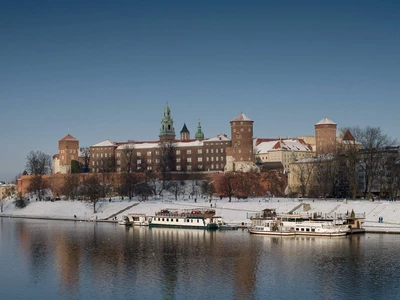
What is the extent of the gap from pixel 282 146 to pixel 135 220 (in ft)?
235

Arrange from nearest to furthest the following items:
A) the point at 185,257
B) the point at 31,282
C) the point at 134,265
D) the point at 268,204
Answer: the point at 31,282 < the point at 134,265 < the point at 185,257 < the point at 268,204

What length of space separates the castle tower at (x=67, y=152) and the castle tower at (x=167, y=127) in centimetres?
2030

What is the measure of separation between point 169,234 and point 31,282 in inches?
985

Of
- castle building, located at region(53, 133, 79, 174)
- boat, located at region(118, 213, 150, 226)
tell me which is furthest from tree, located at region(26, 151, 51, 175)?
boat, located at region(118, 213, 150, 226)

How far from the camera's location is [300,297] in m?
30.8

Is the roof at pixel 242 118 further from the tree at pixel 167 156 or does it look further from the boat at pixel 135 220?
the boat at pixel 135 220

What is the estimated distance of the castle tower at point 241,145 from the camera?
122 metres

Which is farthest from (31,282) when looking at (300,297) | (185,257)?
(300,297)

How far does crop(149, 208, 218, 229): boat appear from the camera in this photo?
2534 inches

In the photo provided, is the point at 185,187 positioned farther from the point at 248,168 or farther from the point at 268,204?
the point at 268,204

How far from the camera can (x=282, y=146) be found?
138 meters

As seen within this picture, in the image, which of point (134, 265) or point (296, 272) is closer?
point (296, 272)

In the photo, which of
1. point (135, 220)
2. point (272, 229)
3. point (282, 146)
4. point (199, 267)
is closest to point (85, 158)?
point (282, 146)

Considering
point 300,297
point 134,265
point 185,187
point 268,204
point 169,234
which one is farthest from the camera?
point 185,187
